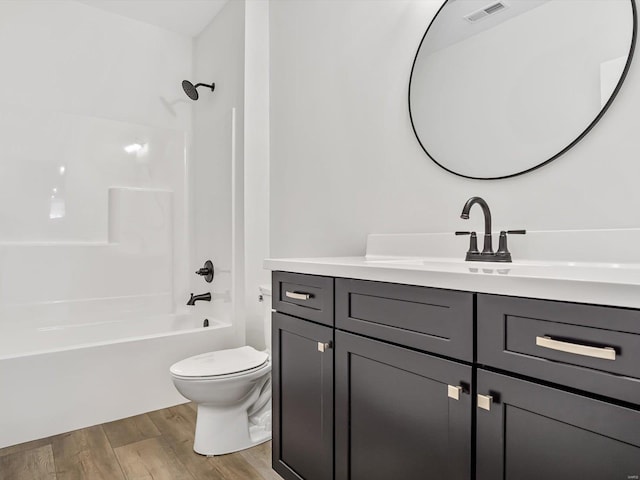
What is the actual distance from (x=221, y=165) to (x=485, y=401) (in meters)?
2.47

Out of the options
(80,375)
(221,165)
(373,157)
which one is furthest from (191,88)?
(80,375)

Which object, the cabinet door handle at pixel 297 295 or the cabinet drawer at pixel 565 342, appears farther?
the cabinet door handle at pixel 297 295

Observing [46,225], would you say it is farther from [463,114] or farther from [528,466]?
[528,466]

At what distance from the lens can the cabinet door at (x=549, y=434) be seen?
693 mm

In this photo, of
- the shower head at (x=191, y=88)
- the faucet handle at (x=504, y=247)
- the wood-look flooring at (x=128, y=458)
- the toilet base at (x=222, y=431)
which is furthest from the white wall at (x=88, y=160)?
the faucet handle at (x=504, y=247)

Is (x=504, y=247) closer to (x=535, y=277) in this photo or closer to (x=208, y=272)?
(x=535, y=277)

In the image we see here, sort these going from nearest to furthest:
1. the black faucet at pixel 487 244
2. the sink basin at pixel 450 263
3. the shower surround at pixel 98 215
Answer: the sink basin at pixel 450 263
the black faucet at pixel 487 244
the shower surround at pixel 98 215

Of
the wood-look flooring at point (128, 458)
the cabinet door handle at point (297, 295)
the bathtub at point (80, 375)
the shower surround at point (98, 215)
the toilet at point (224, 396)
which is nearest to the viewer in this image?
the cabinet door handle at point (297, 295)

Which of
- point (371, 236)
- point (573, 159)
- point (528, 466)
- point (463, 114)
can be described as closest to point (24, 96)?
point (371, 236)

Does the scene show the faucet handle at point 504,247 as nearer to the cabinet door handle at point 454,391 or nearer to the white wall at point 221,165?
the cabinet door handle at point 454,391

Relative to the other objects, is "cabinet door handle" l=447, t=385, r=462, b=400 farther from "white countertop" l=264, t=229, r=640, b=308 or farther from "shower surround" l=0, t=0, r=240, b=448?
"shower surround" l=0, t=0, r=240, b=448

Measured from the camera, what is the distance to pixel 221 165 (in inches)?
116

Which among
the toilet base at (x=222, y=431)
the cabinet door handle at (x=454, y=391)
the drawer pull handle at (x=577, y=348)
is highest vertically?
the drawer pull handle at (x=577, y=348)

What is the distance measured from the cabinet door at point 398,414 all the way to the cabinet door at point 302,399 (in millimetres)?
63
